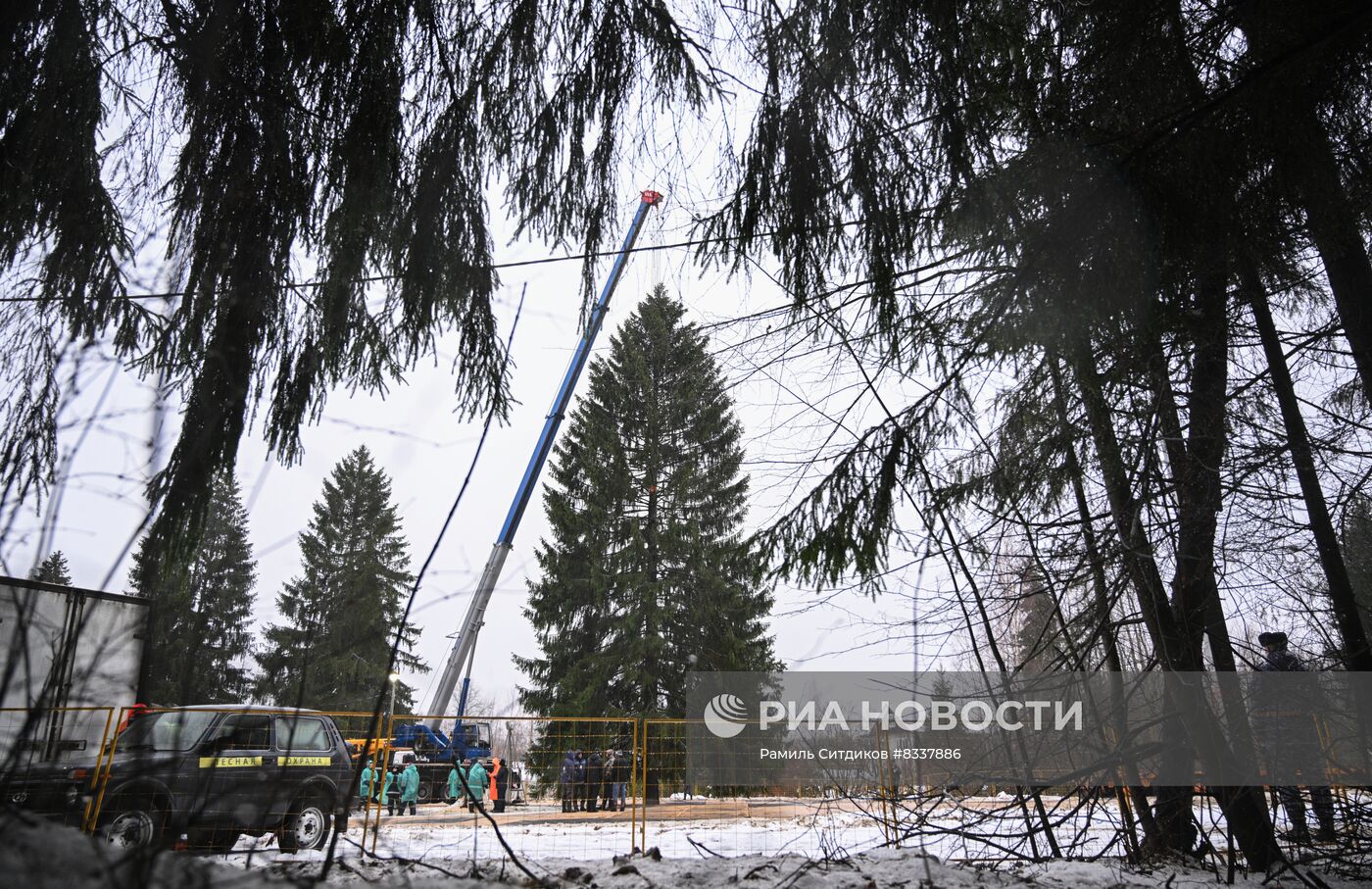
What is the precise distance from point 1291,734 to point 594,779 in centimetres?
786

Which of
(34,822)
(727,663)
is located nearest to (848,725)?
(34,822)

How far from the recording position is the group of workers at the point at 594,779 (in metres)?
9.45

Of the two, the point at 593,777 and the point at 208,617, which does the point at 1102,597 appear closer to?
the point at 208,617

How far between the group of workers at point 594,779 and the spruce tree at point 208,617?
7.51 m

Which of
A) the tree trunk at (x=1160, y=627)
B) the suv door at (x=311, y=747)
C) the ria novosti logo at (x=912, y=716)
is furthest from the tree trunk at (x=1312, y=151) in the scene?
the suv door at (x=311, y=747)

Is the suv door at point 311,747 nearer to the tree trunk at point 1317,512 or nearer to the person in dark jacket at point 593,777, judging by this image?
the person in dark jacket at point 593,777

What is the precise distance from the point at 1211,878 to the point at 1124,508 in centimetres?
156

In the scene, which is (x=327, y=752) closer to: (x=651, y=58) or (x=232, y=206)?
(x=232, y=206)

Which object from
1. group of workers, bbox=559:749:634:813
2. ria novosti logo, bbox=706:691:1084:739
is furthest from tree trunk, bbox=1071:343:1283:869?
group of workers, bbox=559:749:634:813

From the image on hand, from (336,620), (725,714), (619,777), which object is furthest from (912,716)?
(725,714)

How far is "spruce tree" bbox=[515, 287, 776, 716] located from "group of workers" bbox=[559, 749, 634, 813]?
8.63m

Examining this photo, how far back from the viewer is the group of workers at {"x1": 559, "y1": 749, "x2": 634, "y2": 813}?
945 centimetres

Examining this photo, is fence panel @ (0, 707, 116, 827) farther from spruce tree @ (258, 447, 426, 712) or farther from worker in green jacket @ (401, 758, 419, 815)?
worker in green jacket @ (401, 758, 419, 815)

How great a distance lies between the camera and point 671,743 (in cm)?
1267
